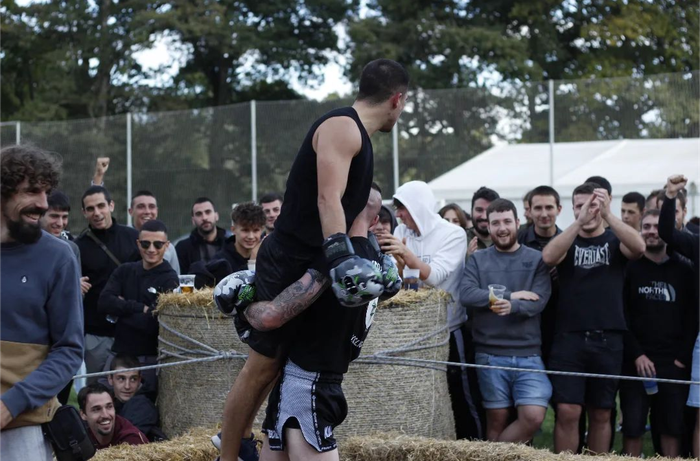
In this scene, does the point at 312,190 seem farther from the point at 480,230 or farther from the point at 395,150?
the point at 395,150

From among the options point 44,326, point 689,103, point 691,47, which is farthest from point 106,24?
point 44,326

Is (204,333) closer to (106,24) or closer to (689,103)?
(689,103)

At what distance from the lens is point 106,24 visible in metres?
31.9

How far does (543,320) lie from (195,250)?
145 inches

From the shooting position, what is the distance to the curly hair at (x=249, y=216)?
793 cm

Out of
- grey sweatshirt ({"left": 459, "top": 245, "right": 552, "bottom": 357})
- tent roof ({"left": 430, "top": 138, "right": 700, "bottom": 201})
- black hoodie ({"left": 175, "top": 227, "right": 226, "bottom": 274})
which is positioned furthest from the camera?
tent roof ({"left": 430, "top": 138, "right": 700, "bottom": 201})

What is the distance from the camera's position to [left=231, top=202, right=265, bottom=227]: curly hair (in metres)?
7.93

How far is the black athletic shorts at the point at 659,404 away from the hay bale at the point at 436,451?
1337mm

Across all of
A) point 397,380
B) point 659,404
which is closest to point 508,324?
point 397,380

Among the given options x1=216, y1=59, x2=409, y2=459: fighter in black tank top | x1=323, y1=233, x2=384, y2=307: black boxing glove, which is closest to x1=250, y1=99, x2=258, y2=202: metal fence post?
x1=216, y1=59, x2=409, y2=459: fighter in black tank top

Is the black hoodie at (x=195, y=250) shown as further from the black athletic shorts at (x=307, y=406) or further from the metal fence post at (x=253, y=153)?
the metal fence post at (x=253, y=153)

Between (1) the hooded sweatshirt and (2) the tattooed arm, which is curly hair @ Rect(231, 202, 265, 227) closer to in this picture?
(1) the hooded sweatshirt

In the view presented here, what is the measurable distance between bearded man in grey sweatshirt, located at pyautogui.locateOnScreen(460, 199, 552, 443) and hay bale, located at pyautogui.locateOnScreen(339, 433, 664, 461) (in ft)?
3.24

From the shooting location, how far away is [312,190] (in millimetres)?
4516
